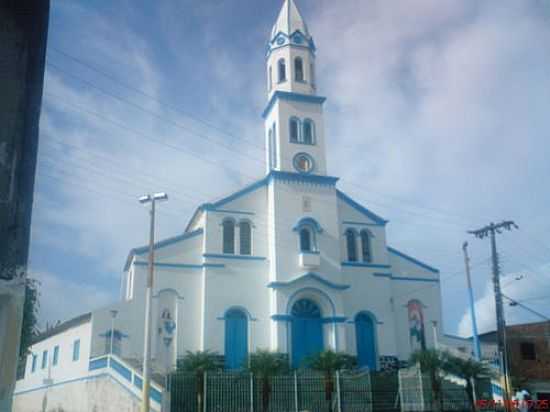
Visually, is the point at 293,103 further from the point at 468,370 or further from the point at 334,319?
the point at 468,370

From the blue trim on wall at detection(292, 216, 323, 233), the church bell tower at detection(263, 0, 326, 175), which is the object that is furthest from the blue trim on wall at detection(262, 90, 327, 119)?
the blue trim on wall at detection(292, 216, 323, 233)

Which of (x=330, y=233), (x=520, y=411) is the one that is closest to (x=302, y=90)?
(x=330, y=233)

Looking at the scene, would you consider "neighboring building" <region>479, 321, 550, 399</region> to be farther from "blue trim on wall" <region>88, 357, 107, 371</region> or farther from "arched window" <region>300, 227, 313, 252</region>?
"blue trim on wall" <region>88, 357, 107, 371</region>

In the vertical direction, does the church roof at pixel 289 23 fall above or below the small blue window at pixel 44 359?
above

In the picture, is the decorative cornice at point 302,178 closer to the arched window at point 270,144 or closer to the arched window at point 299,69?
the arched window at point 270,144

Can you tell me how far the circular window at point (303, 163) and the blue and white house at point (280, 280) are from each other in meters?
0.05

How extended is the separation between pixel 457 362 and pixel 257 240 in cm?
1082

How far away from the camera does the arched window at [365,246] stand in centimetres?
3109

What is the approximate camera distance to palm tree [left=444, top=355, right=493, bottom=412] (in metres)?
23.4

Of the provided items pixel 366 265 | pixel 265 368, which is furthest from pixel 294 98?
pixel 265 368

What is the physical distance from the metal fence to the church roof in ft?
62.1

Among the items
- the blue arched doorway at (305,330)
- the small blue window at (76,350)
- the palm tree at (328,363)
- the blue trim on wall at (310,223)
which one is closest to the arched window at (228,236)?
the blue trim on wall at (310,223)

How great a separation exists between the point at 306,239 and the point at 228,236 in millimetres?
3903

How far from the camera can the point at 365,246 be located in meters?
31.4
